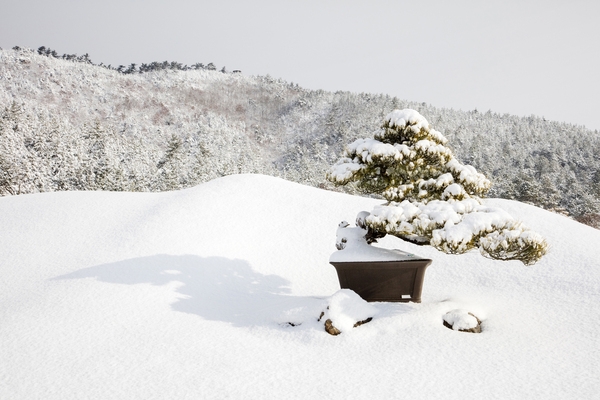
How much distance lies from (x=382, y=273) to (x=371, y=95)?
4431 inches

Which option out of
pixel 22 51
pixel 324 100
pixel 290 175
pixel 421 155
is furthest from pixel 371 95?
pixel 421 155

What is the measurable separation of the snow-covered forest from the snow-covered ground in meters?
17.0

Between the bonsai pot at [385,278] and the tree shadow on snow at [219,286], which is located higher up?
the bonsai pot at [385,278]

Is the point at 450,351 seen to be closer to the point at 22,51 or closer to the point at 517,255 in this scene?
the point at 517,255

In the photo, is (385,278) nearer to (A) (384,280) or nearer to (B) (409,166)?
(A) (384,280)

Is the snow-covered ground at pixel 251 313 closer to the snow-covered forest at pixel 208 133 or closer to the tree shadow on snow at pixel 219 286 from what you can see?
the tree shadow on snow at pixel 219 286

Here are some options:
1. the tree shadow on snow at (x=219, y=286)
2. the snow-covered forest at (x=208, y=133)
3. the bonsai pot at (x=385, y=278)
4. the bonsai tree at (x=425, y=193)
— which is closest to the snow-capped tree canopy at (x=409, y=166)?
the bonsai tree at (x=425, y=193)

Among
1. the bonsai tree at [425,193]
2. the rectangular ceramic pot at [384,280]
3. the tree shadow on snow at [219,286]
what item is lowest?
the tree shadow on snow at [219,286]

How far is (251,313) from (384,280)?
2209 mm

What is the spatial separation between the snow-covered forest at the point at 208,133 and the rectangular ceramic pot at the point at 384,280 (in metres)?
18.8

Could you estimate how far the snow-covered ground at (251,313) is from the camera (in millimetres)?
3990

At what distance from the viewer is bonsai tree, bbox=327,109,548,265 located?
16.6 ft

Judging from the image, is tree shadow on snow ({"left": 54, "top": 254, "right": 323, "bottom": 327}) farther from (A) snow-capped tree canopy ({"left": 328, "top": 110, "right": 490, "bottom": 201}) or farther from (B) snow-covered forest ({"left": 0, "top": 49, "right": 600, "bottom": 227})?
(B) snow-covered forest ({"left": 0, "top": 49, "right": 600, "bottom": 227})

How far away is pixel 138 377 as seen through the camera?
414 centimetres
